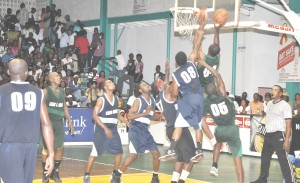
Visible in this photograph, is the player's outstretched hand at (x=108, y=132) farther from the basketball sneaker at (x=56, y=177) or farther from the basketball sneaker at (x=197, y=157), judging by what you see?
the basketball sneaker at (x=197, y=157)

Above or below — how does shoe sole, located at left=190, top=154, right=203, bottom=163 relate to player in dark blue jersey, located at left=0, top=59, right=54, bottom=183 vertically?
below

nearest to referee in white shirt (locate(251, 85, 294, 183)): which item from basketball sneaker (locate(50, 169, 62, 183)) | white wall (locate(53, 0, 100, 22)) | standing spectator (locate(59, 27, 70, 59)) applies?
basketball sneaker (locate(50, 169, 62, 183))

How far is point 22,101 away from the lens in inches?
299

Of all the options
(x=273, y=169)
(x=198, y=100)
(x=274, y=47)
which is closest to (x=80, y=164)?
(x=273, y=169)

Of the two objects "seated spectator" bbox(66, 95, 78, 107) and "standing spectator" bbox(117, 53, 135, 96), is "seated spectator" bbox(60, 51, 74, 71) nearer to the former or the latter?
"standing spectator" bbox(117, 53, 135, 96)

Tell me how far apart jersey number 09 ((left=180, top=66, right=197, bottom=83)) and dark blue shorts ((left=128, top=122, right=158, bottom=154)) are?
7.75 feet

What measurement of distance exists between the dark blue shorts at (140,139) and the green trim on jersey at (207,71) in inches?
66.4

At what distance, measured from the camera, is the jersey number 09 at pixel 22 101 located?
7.57 m

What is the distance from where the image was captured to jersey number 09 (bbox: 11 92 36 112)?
24.8ft

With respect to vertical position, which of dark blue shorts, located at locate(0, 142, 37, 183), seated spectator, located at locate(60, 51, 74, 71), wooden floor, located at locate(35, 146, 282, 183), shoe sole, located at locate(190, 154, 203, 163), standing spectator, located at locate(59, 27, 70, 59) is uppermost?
standing spectator, located at locate(59, 27, 70, 59)

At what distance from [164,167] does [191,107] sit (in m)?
5.94

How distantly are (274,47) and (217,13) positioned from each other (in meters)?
15.6

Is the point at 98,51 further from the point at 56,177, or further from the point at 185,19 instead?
the point at 56,177

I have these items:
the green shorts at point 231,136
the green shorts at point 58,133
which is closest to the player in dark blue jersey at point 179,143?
the green shorts at point 231,136
